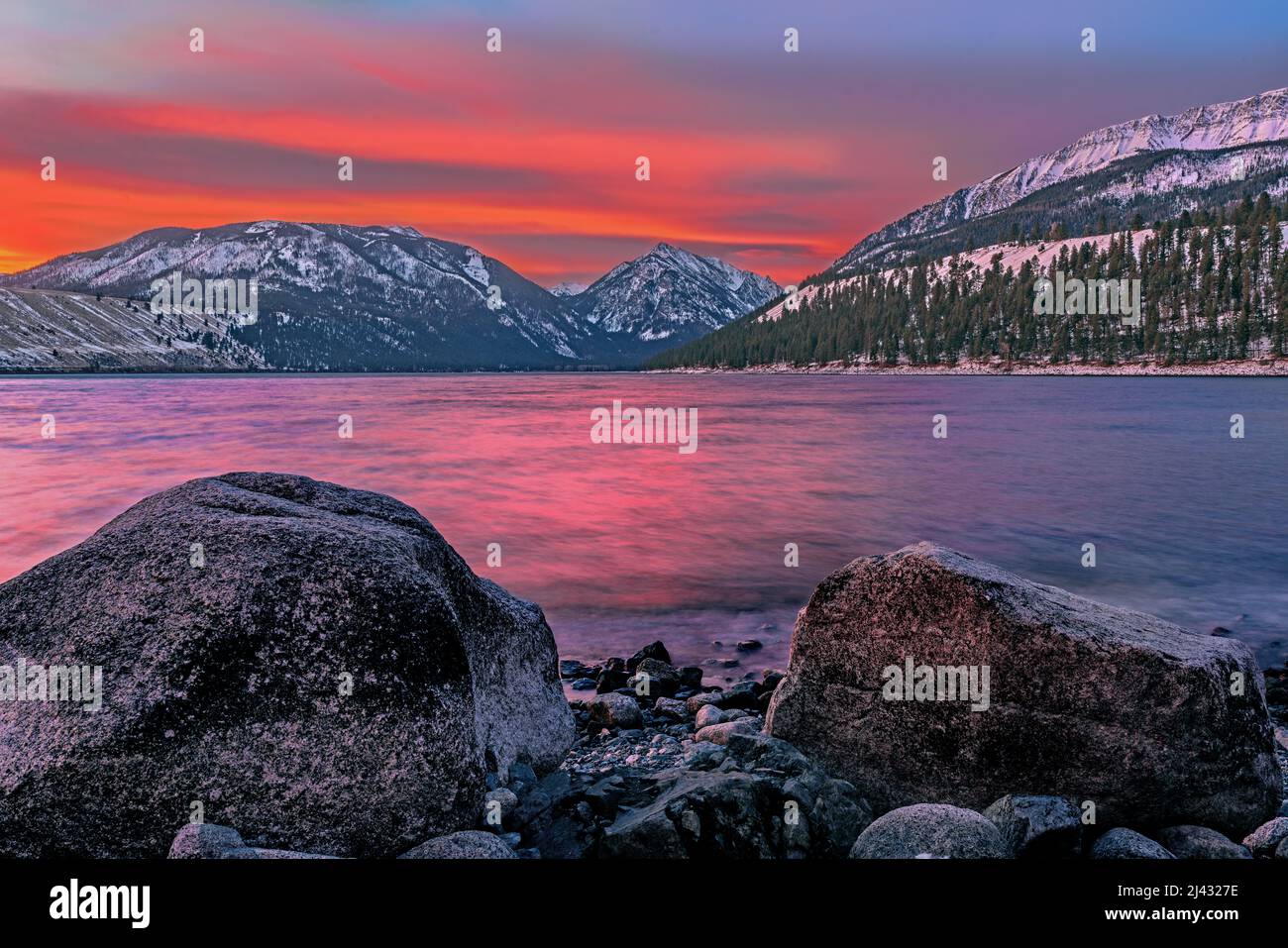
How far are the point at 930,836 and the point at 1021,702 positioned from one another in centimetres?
167

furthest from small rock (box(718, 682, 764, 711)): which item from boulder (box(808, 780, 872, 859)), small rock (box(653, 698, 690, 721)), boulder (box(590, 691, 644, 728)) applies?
boulder (box(808, 780, 872, 859))

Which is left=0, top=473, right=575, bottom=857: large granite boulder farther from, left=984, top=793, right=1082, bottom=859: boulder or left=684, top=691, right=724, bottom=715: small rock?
left=684, top=691, right=724, bottom=715: small rock

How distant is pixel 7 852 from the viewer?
16.2 feet

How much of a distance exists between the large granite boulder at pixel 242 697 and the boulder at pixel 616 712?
3.89m

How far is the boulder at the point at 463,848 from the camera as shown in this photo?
5.05 meters

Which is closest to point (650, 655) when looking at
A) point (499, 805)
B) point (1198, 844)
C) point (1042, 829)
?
point (499, 805)

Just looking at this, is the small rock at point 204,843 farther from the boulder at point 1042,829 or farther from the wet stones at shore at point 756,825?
the boulder at point 1042,829

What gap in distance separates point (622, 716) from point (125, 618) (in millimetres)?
5458

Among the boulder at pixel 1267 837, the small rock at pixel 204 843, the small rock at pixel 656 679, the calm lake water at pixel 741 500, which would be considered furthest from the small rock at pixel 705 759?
the calm lake water at pixel 741 500

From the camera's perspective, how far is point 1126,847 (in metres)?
5.81

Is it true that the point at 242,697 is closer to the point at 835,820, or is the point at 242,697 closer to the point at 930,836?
the point at 835,820

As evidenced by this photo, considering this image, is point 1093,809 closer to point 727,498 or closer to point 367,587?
point 367,587

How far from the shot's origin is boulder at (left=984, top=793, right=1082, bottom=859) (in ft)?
18.6
